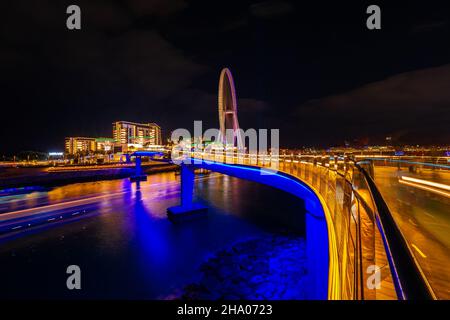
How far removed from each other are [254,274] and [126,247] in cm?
1038

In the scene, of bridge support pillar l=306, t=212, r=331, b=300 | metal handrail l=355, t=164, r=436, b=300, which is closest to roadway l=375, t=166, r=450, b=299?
metal handrail l=355, t=164, r=436, b=300

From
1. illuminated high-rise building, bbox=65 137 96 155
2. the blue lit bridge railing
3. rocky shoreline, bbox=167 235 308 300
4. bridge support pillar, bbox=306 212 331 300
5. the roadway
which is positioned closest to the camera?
the blue lit bridge railing

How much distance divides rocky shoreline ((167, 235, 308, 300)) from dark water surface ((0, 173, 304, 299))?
113 centimetres

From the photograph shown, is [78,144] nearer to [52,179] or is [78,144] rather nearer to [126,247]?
[52,179]

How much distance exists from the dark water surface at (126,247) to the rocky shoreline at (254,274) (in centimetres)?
113

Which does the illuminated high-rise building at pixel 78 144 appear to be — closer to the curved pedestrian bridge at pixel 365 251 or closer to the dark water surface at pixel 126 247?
the dark water surface at pixel 126 247

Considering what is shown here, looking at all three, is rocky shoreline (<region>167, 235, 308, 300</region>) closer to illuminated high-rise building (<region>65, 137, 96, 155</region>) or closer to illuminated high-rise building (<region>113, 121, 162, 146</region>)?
illuminated high-rise building (<region>113, 121, 162, 146</region>)

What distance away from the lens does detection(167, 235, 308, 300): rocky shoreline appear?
401 inches

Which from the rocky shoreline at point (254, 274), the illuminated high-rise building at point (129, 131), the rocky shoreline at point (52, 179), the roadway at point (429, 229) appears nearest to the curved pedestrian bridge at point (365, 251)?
the roadway at point (429, 229)

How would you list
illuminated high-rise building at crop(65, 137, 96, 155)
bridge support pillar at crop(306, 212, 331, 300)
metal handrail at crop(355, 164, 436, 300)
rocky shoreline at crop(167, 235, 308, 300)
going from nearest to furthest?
metal handrail at crop(355, 164, 436, 300) → bridge support pillar at crop(306, 212, 331, 300) → rocky shoreline at crop(167, 235, 308, 300) → illuminated high-rise building at crop(65, 137, 96, 155)

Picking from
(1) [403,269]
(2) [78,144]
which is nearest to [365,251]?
(1) [403,269]

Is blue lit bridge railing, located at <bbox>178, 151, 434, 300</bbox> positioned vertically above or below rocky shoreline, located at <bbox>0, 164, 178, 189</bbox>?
above
